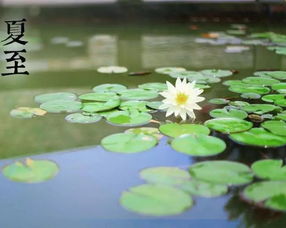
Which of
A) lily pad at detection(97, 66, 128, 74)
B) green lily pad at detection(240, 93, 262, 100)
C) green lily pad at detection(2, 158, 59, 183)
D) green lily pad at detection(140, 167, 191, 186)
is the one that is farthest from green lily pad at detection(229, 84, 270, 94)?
green lily pad at detection(2, 158, 59, 183)

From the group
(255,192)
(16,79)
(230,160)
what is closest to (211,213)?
(255,192)

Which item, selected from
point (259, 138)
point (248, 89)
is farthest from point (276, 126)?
point (248, 89)

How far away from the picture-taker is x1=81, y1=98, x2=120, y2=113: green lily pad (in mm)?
1326

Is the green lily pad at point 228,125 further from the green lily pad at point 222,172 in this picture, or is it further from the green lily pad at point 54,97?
the green lily pad at point 54,97

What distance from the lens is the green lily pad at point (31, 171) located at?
0.93 metres

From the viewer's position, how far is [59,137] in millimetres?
1182

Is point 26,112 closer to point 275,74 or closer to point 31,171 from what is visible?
point 31,171

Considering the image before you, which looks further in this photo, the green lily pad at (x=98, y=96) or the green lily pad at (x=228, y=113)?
the green lily pad at (x=98, y=96)

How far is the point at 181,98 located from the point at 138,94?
0.89 ft

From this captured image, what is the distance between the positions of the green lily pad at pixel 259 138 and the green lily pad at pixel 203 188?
0.82ft

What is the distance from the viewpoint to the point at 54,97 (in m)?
1.47

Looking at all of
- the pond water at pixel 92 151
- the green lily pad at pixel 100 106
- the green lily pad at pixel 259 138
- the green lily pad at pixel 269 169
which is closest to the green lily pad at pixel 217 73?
the pond water at pixel 92 151

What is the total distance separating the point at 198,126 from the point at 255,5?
8.62 feet

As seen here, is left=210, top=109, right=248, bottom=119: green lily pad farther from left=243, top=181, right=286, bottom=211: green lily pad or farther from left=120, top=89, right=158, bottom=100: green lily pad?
left=243, top=181, right=286, bottom=211: green lily pad
